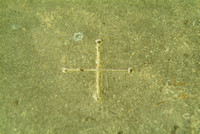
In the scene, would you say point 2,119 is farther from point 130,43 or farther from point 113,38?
point 130,43

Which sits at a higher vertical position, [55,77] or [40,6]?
[40,6]

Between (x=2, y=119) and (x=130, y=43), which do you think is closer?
(x=2, y=119)

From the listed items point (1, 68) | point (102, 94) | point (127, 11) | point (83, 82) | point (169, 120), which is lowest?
point (169, 120)

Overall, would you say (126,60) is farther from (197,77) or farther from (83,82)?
(197,77)

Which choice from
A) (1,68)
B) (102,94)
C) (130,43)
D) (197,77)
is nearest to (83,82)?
(102,94)

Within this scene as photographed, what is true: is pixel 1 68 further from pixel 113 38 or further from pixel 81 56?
pixel 113 38

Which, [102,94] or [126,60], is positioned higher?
[126,60]

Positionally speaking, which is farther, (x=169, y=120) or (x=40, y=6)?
(x=40, y=6)

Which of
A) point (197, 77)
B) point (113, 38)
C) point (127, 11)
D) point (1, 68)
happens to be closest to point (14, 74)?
point (1, 68)
